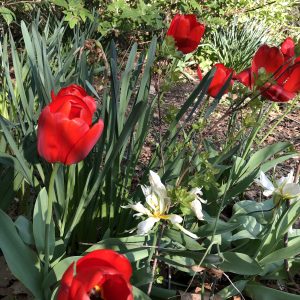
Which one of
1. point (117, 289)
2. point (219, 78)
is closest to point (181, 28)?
point (219, 78)

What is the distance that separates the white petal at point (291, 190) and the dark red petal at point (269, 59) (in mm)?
358

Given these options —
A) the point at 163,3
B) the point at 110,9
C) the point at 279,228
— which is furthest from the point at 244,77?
the point at 163,3

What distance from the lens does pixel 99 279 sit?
71cm

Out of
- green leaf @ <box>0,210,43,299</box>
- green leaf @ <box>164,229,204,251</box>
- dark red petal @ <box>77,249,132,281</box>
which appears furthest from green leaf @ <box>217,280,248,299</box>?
dark red petal @ <box>77,249,132,281</box>

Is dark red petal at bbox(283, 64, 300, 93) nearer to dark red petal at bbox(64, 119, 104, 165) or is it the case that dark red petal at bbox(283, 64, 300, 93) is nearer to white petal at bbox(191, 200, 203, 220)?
white petal at bbox(191, 200, 203, 220)

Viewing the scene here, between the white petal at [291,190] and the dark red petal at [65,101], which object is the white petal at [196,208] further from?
the dark red petal at [65,101]

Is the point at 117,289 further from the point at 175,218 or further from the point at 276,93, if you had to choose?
the point at 276,93

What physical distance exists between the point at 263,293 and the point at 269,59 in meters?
0.72

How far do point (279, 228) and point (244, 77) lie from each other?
53 cm

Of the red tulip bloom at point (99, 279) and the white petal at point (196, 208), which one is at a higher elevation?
the red tulip bloom at point (99, 279)

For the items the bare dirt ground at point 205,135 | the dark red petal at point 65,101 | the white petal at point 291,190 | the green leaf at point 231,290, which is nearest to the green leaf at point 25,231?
the bare dirt ground at point 205,135

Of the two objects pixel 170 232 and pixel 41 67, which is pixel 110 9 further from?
pixel 170 232

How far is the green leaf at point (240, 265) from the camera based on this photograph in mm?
1269

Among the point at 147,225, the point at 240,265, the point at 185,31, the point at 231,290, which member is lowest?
the point at 231,290
